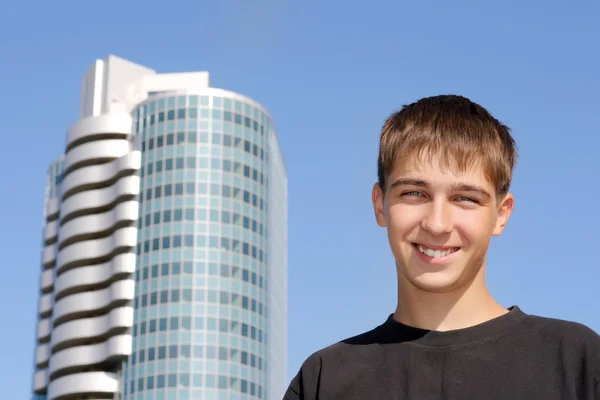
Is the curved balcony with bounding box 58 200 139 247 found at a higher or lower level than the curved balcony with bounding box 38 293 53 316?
higher

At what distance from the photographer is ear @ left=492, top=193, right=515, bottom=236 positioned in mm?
4168

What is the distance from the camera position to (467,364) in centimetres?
389

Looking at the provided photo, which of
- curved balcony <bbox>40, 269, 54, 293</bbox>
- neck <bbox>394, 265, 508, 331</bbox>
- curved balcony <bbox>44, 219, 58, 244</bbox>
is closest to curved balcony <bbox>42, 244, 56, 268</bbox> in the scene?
curved balcony <bbox>44, 219, 58, 244</bbox>

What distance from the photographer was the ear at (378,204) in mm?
4473

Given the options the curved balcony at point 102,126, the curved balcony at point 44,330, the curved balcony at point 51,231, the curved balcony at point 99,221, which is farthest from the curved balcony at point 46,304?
the curved balcony at point 102,126

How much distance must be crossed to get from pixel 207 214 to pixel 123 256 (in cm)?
1056

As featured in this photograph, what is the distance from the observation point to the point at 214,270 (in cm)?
10788

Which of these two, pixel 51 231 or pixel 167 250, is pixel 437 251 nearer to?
pixel 167 250

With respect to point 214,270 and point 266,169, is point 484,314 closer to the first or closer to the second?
point 214,270

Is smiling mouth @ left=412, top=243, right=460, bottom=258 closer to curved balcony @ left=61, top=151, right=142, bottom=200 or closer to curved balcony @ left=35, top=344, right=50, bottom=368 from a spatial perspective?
curved balcony @ left=61, top=151, right=142, bottom=200

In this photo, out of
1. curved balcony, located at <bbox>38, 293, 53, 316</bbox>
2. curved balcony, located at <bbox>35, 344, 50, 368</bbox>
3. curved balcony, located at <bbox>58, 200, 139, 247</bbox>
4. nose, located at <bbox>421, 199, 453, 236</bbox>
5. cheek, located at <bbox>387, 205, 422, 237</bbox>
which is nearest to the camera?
nose, located at <bbox>421, 199, 453, 236</bbox>

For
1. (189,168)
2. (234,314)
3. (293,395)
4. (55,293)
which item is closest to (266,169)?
(189,168)

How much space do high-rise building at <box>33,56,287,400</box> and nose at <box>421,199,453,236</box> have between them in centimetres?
10004

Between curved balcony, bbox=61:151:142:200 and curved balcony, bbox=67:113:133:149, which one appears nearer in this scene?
curved balcony, bbox=61:151:142:200
